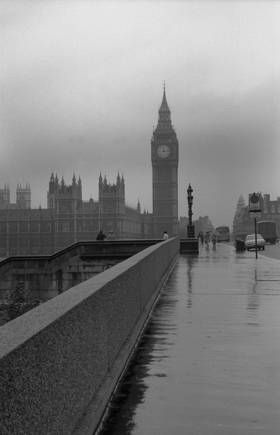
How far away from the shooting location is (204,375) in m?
6.56

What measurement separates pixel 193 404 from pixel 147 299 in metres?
6.70

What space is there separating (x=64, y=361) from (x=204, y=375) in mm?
2832

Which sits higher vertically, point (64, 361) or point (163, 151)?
point (163, 151)

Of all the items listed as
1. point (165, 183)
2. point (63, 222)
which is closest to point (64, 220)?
point (63, 222)

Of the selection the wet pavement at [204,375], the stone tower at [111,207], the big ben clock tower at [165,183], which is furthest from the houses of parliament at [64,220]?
the wet pavement at [204,375]

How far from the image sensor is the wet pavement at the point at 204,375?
494 cm

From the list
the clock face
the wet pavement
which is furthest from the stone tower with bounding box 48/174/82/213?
the wet pavement

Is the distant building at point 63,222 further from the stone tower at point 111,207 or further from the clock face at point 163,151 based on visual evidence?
the clock face at point 163,151

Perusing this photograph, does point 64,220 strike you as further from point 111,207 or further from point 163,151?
point 163,151

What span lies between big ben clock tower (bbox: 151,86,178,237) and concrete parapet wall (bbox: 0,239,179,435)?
166m

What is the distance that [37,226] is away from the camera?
158000mm

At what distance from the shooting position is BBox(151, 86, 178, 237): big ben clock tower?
178125 mm

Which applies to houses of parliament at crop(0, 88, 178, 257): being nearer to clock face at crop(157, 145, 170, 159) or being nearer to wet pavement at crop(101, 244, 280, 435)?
clock face at crop(157, 145, 170, 159)

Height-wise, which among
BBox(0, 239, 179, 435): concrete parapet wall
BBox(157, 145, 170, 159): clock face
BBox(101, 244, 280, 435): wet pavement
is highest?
BBox(157, 145, 170, 159): clock face
